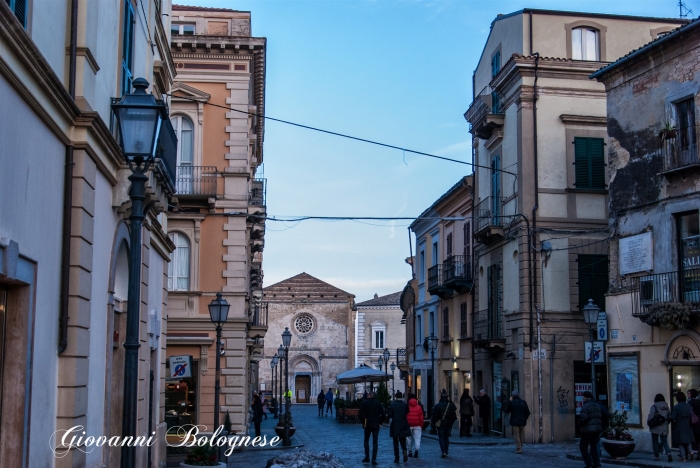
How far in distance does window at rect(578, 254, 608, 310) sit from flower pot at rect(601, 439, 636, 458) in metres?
8.79

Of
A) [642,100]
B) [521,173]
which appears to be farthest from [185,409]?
[642,100]

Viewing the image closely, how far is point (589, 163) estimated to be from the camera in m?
30.0

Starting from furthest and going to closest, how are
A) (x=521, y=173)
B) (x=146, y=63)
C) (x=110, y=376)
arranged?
(x=521, y=173)
(x=146, y=63)
(x=110, y=376)

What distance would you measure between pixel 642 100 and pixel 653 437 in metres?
8.70

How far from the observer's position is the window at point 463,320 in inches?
1494

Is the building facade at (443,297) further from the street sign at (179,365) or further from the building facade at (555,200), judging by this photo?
the street sign at (179,365)

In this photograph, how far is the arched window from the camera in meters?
30.6

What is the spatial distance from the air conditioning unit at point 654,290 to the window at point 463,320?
14.9 metres

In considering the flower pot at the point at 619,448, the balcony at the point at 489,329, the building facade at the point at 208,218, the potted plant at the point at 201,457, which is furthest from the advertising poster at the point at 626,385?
the potted plant at the point at 201,457

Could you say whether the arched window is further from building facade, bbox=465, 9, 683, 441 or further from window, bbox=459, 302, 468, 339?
window, bbox=459, 302, 468, 339

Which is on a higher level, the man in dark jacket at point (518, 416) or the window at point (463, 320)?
the window at point (463, 320)

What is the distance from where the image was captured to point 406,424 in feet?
70.5

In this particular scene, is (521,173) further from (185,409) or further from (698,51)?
(185,409)

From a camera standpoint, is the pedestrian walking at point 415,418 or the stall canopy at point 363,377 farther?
the stall canopy at point 363,377
